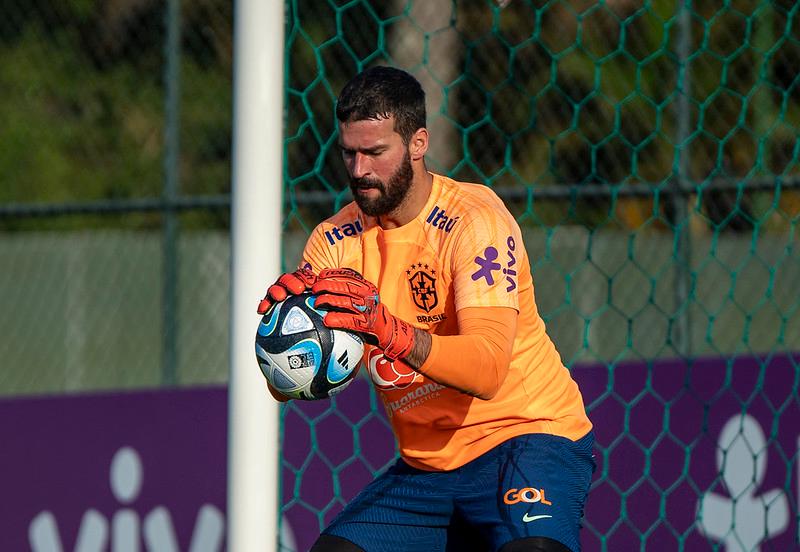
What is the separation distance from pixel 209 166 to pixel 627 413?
5.65 meters

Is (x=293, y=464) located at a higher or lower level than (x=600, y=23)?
lower

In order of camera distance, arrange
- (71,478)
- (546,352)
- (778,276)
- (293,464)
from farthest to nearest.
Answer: (778,276), (71,478), (293,464), (546,352)

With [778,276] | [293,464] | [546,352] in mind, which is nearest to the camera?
[546,352]

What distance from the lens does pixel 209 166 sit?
1018 centimetres

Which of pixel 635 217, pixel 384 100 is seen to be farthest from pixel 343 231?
pixel 635 217

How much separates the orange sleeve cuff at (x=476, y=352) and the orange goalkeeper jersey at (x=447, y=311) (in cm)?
8

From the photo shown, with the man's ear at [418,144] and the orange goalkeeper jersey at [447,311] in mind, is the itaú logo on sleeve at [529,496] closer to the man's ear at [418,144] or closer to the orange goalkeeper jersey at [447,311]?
the orange goalkeeper jersey at [447,311]

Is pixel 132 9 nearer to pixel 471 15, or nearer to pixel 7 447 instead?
pixel 471 15

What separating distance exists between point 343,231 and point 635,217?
17.5 feet

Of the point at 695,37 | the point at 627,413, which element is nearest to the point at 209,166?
the point at 695,37

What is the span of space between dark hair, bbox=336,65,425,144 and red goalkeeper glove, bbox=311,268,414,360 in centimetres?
49

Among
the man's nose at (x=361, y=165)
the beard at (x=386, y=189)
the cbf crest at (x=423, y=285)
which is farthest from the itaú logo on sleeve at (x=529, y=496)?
the man's nose at (x=361, y=165)

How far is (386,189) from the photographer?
3.46 m

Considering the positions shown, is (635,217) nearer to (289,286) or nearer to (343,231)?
(343,231)
